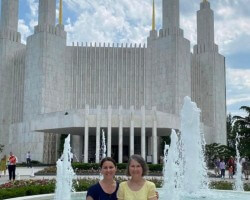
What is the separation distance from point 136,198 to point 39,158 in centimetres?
3491

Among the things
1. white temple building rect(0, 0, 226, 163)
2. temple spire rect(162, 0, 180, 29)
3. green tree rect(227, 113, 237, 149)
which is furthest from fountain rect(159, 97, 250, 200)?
temple spire rect(162, 0, 180, 29)

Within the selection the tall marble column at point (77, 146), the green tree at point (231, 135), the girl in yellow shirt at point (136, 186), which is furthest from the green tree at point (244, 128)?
the girl in yellow shirt at point (136, 186)

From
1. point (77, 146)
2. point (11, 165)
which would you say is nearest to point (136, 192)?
point (11, 165)

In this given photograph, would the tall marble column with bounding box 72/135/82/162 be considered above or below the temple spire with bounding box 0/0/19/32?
below

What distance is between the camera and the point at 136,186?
10.1 ft

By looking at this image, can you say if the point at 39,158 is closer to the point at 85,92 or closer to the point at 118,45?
the point at 85,92

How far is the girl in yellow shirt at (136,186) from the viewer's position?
3031 millimetres

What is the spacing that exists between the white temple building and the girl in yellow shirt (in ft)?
107

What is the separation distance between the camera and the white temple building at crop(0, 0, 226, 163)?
125 feet

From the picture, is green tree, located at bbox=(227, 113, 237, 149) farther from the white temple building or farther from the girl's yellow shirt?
the girl's yellow shirt

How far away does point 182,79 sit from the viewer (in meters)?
39.2

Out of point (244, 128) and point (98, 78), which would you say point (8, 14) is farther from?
point (244, 128)

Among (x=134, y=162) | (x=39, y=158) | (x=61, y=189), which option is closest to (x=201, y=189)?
(x=61, y=189)

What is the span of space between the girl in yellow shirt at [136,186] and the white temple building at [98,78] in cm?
3261
